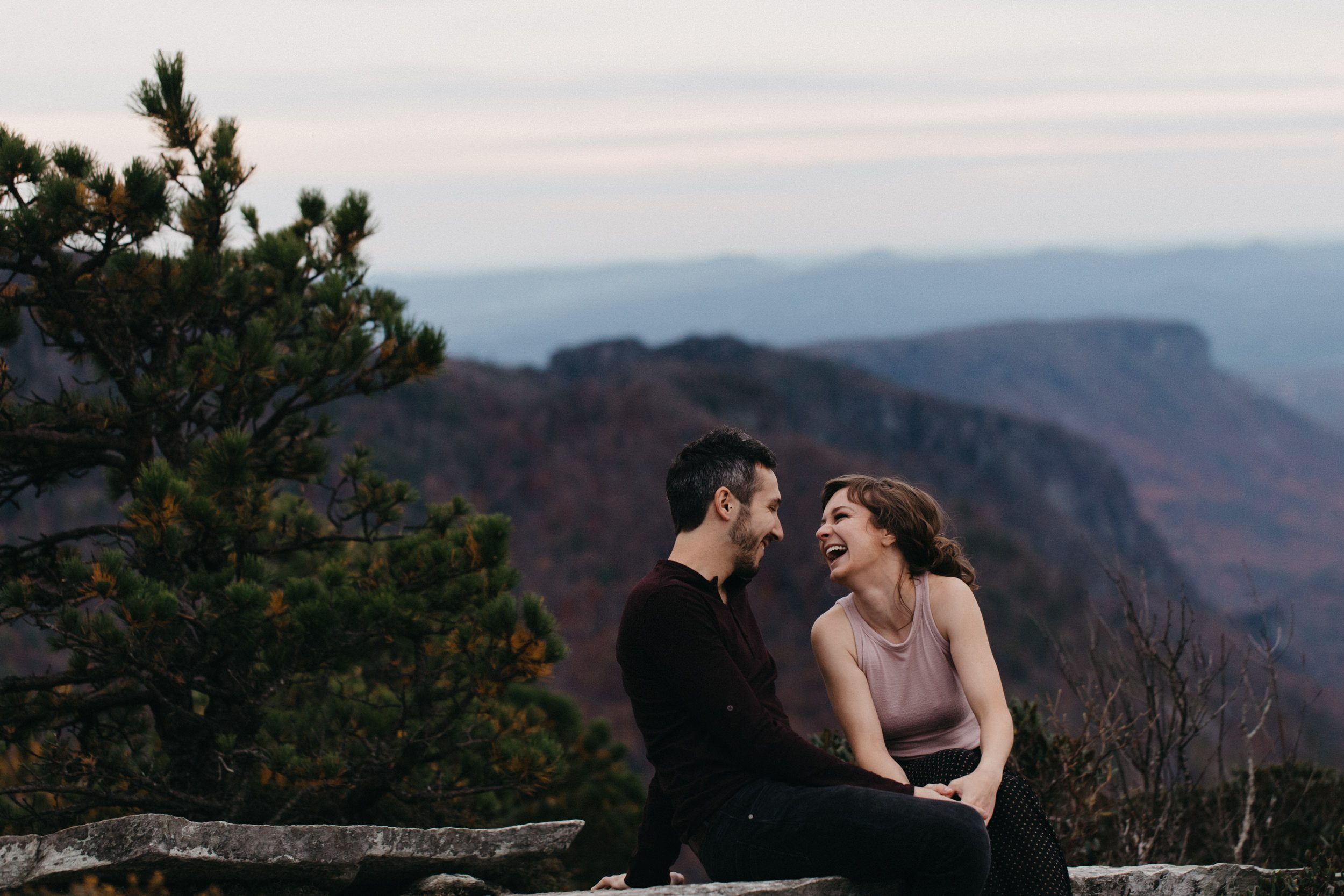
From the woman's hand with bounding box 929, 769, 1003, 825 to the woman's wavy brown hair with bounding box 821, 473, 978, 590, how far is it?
27.5 inches

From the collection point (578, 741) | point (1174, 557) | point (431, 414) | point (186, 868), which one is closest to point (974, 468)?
point (1174, 557)

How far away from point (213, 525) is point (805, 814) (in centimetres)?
301

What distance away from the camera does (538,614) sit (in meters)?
5.60

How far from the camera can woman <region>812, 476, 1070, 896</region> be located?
398cm

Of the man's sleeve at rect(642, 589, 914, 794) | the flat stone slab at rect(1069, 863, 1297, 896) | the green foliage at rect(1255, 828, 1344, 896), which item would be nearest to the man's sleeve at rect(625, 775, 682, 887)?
the man's sleeve at rect(642, 589, 914, 794)

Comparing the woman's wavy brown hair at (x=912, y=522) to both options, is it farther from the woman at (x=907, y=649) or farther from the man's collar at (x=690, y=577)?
the man's collar at (x=690, y=577)

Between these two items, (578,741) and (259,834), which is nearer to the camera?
(259,834)

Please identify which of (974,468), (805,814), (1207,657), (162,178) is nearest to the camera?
(805,814)

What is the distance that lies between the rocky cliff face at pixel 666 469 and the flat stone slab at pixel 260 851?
30.2 metres

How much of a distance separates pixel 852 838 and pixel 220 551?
139 inches

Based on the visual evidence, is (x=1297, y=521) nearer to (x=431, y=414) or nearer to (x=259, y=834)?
(x=431, y=414)

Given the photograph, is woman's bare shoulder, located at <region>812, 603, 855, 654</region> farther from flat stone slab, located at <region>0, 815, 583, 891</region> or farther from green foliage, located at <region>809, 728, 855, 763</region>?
green foliage, located at <region>809, 728, 855, 763</region>

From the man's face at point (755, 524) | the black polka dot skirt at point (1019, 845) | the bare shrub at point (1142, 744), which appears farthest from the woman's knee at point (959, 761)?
the bare shrub at point (1142, 744)

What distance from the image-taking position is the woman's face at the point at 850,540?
4.07m
